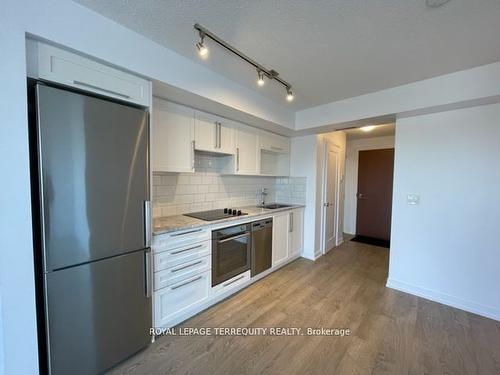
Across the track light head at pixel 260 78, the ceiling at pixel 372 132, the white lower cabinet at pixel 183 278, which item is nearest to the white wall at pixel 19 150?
the white lower cabinet at pixel 183 278

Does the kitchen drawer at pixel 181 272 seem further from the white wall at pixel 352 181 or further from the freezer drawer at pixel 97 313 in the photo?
the white wall at pixel 352 181

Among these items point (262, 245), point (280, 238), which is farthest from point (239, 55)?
point (280, 238)

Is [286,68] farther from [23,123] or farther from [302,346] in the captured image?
[302,346]

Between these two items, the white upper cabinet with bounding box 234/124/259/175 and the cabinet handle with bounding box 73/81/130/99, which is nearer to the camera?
the cabinet handle with bounding box 73/81/130/99

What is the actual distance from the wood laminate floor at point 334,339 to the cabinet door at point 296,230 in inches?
30.0

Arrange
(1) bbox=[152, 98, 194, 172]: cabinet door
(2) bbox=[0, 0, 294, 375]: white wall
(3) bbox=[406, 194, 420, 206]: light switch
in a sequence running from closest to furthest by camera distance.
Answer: (2) bbox=[0, 0, 294, 375]: white wall, (1) bbox=[152, 98, 194, 172]: cabinet door, (3) bbox=[406, 194, 420, 206]: light switch

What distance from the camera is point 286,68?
208 cm

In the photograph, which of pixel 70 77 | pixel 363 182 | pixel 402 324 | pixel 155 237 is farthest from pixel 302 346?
pixel 363 182

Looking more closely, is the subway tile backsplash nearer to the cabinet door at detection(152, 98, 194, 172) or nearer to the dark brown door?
the cabinet door at detection(152, 98, 194, 172)

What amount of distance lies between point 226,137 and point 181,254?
1.49m

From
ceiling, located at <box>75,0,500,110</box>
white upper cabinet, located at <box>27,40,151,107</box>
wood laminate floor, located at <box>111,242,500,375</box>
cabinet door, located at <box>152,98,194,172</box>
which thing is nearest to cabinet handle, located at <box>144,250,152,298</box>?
wood laminate floor, located at <box>111,242,500,375</box>

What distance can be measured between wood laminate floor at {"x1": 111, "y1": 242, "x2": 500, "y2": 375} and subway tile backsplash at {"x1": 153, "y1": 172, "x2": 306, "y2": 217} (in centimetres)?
122

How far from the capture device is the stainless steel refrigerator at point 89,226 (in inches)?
49.5

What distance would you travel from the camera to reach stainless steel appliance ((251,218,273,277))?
9.20 feet
